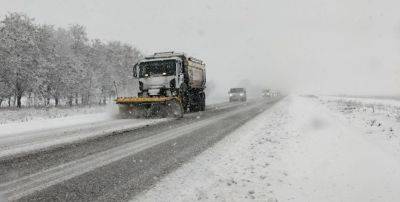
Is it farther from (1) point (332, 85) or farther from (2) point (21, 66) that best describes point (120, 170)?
(1) point (332, 85)

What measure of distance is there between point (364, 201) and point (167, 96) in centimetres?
1876

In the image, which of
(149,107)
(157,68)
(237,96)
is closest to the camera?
(149,107)

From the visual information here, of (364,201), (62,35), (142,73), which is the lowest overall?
(364,201)

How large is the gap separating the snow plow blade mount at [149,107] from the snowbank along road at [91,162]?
26.4ft

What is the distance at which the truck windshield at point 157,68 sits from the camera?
24.2 m

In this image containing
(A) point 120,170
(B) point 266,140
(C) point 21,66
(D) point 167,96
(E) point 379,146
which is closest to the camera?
(A) point 120,170

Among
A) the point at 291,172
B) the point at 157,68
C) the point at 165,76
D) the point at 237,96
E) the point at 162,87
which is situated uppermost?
the point at 157,68

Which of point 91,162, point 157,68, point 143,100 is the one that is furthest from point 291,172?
point 157,68

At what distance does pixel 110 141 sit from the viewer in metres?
12.1

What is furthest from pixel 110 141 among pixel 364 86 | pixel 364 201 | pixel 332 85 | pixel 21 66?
pixel 332 85

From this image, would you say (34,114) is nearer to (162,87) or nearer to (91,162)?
A: (162,87)

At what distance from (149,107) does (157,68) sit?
2.80 metres

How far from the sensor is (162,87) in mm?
23891

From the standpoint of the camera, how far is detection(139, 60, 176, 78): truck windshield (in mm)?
24203
